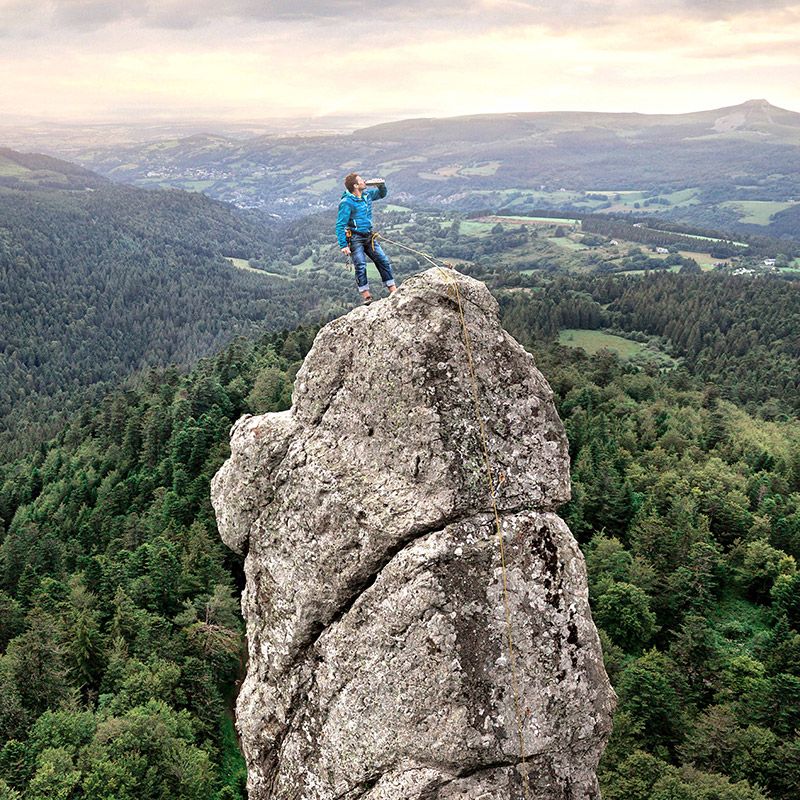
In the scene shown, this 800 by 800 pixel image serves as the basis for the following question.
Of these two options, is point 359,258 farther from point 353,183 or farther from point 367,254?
point 353,183

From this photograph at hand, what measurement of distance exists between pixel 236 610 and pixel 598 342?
5849 inches

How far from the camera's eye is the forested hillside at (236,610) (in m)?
39.2

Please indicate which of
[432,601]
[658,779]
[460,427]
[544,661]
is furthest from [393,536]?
[658,779]

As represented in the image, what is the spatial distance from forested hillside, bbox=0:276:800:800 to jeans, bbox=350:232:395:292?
3213 centimetres

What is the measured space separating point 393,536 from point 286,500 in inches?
135

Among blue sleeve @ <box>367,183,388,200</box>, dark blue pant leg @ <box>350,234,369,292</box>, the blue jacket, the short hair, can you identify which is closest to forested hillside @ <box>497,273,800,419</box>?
blue sleeve @ <box>367,183,388,200</box>

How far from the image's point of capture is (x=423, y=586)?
49.4 feet

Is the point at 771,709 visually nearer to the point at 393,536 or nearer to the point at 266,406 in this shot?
the point at 393,536

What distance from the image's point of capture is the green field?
17575 cm

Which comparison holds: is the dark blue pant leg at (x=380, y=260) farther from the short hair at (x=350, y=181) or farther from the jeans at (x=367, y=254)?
the short hair at (x=350, y=181)

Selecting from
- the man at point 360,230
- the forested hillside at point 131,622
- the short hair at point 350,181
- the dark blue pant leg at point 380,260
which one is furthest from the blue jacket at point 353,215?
the forested hillside at point 131,622

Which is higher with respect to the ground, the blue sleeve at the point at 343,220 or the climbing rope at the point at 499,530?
the blue sleeve at the point at 343,220

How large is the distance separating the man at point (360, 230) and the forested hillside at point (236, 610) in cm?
3225

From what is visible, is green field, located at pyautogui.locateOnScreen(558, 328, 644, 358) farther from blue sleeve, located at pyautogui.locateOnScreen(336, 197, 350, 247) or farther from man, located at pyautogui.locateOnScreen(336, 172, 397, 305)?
blue sleeve, located at pyautogui.locateOnScreen(336, 197, 350, 247)
